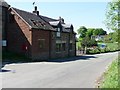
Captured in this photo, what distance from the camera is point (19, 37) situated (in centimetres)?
3959

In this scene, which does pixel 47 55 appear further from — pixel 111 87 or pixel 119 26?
pixel 111 87

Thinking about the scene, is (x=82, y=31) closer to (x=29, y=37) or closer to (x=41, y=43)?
(x=41, y=43)

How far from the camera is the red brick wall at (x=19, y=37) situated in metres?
38.8

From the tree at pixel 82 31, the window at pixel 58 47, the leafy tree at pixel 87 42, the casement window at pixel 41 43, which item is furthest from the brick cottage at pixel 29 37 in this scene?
the tree at pixel 82 31

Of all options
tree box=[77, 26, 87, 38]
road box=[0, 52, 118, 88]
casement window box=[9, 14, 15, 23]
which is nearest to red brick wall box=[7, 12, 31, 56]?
casement window box=[9, 14, 15, 23]

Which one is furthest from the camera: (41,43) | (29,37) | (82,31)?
(82,31)

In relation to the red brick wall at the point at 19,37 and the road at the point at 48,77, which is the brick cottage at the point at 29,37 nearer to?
the red brick wall at the point at 19,37

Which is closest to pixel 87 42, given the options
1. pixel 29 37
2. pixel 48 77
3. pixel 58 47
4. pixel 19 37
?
pixel 58 47

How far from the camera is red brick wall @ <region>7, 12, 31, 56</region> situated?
38844 mm

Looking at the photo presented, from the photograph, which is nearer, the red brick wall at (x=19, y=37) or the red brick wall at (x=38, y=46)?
the red brick wall at (x=19, y=37)

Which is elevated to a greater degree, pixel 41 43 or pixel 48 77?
pixel 41 43

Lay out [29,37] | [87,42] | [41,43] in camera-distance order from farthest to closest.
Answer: [87,42]
[41,43]
[29,37]

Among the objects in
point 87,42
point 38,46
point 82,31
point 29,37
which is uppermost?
point 82,31

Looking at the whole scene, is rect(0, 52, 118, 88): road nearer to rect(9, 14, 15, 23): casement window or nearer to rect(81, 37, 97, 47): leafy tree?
rect(9, 14, 15, 23): casement window
